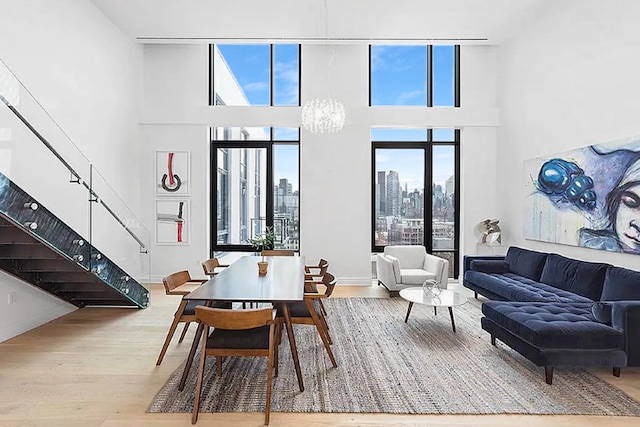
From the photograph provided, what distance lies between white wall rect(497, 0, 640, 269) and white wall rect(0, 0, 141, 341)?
19.5 ft

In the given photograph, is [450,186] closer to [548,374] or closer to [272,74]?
[272,74]

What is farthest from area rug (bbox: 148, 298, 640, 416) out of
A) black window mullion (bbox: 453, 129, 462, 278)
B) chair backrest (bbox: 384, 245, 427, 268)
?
black window mullion (bbox: 453, 129, 462, 278)

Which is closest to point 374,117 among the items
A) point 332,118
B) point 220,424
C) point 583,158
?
point 332,118

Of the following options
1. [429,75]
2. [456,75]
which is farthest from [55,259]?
[456,75]

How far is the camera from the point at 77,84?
5.56 m

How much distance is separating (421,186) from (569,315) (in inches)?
178

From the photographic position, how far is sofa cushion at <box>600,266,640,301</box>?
12.4ft

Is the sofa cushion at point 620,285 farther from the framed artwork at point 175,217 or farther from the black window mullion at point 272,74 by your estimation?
the framed artwork at point 175,217

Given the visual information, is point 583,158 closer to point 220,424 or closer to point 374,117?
point 374,117

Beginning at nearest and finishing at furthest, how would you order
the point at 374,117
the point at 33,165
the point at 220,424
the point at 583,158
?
1. the point at 220,424
2. the point at 33,165
3. the point at 583,158
4. the point at 374,117

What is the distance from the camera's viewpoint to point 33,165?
3842 mm

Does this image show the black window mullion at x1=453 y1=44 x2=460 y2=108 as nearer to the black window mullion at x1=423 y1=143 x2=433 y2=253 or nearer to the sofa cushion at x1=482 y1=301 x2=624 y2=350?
the black window mullion at x1=423 y1=143 x2=433 y2=253

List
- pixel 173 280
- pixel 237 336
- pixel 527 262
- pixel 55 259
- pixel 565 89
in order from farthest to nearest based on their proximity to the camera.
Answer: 1. pixel 527 262
2. pixel 565 89
3. pixel 55 259
4. pixel 173 280
5. pixel 237 336

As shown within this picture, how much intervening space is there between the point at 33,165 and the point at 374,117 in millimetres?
5362
